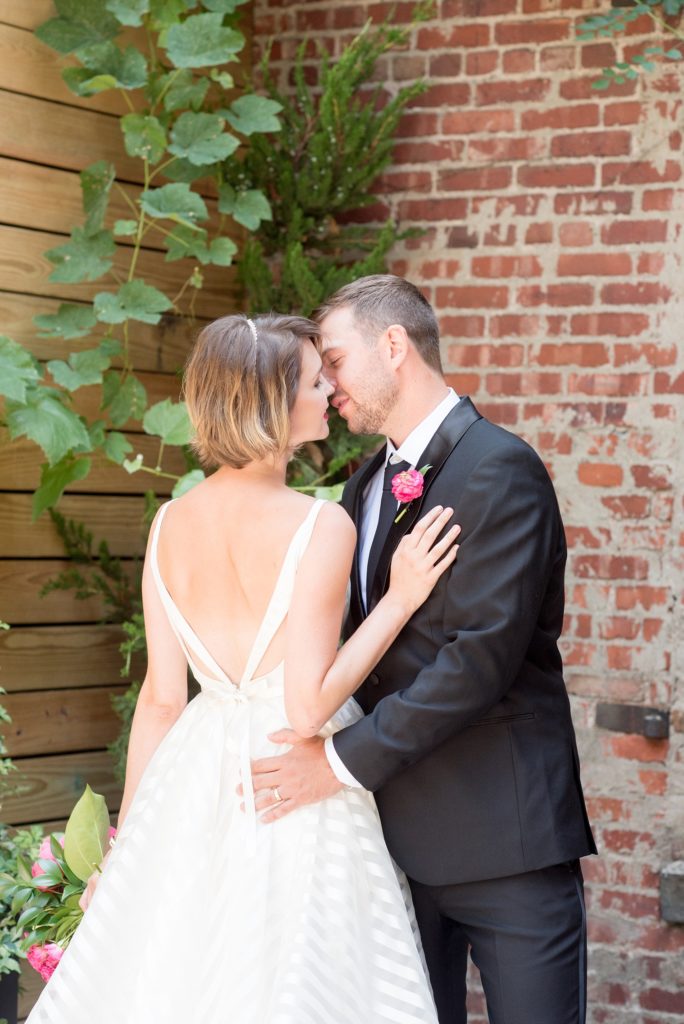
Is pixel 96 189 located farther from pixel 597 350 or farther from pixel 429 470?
pixel 429 470

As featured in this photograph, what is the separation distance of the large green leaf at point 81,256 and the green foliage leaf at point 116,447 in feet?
1.51

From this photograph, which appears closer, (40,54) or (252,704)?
(252,704)

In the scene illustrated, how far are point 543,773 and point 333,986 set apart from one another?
58 centimetres

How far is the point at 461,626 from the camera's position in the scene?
2217mm

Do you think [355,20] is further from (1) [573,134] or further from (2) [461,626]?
(2) [461,626]

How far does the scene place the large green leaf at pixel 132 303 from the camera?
3523mm

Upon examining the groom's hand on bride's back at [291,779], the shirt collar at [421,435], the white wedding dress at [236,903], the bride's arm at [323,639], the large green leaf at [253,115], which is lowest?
the white wedding dress at [236,903]

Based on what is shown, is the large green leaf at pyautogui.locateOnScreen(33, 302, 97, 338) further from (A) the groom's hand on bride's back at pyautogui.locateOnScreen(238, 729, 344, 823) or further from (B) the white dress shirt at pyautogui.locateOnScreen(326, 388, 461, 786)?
(A) the groom's hand on bride's back at pyautogui.locateOnScreen(238, 729, 344, 823)

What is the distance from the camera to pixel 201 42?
3.49 m

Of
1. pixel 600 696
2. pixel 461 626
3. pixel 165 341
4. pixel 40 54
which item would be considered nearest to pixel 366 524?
pixel 461 626

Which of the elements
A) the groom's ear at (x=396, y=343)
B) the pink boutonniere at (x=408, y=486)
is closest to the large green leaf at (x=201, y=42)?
the groom's ear at (x=396, y=343)

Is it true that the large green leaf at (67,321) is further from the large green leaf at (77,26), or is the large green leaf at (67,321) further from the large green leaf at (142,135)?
the large green leaf at (77,26)

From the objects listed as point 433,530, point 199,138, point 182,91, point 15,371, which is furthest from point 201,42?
point 433,530

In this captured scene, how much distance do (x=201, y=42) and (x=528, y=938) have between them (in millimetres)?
2574
